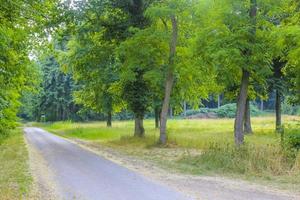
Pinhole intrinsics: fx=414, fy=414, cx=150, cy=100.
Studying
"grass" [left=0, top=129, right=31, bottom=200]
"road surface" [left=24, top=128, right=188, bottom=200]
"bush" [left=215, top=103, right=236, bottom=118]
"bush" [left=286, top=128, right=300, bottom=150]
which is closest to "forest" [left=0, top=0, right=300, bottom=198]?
"bush" [left=286, top=128, right=300, bottom=150]

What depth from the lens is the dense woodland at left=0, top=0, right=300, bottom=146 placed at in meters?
16.7

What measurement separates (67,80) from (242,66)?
61231mm

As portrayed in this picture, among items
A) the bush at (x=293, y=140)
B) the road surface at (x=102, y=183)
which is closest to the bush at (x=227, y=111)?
the bush at (x=293, y=140)

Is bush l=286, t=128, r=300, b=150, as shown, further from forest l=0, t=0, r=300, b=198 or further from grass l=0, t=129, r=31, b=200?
grass l=0, t=129, r=31, b=200

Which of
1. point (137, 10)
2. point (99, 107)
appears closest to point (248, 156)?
point (137, 10)

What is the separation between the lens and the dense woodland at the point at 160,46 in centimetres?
1666

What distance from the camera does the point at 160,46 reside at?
25.0 m

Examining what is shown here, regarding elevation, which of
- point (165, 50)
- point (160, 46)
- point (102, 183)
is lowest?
point (102, 183)

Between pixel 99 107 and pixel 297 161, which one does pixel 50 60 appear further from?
pixel 297 161

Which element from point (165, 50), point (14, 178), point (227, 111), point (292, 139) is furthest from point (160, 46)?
point (227, 111)

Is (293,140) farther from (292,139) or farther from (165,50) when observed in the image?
(165,50)

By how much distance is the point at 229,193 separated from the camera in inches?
416

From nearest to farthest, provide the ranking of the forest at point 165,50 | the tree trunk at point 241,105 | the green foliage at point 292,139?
the green foliage at point 292,139 → the forest at point 165,50 → the tree trunk at point 241,105

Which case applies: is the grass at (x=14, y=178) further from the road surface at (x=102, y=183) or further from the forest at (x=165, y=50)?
the forest at (x=165, y=50)
